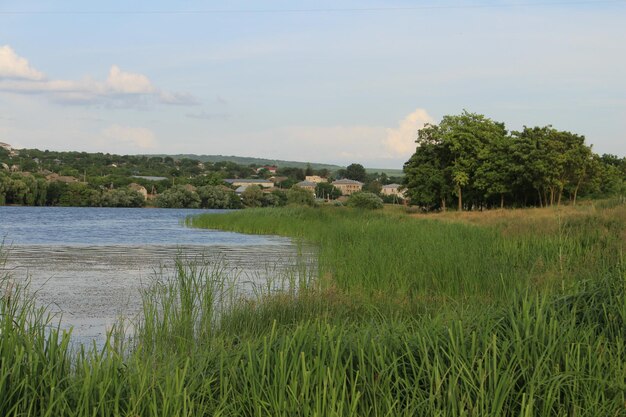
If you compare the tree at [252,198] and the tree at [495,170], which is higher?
the tree at [495,170]

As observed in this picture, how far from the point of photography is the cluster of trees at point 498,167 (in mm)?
51875

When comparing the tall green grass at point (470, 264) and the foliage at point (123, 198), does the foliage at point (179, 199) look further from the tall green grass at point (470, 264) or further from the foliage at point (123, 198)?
the tall green grass at point (470, 264)

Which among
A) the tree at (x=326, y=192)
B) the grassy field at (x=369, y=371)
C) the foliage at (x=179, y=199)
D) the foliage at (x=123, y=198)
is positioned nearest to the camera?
the grassy field at (x=369, y=371)

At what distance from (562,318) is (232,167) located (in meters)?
183

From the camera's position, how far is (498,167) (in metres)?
57.3

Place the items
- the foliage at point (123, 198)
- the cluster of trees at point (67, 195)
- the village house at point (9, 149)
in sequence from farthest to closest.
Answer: the village house at point (9, 149) → the foliage at point (123, 198) → the cluster of trees at point (67, 195)

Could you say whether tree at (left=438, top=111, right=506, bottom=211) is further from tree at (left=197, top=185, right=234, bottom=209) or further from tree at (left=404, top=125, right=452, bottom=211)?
tree at (left=197, top=185, right=234, bottom=209)

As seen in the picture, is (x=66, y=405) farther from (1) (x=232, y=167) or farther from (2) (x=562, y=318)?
(1) (x=232, y=167)

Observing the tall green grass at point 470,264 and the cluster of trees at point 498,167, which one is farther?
the cluster of trees at point 498,167

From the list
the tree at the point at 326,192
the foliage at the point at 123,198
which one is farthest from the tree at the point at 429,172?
the tree at the point at 326,192

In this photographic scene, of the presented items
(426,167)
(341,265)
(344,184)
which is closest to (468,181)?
(426,167)

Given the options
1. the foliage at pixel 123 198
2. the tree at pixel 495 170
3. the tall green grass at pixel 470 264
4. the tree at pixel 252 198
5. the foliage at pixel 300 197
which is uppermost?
the tree at pixel 495 170

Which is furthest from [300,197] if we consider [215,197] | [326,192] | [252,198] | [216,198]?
[326,192]

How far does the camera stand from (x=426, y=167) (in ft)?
211
